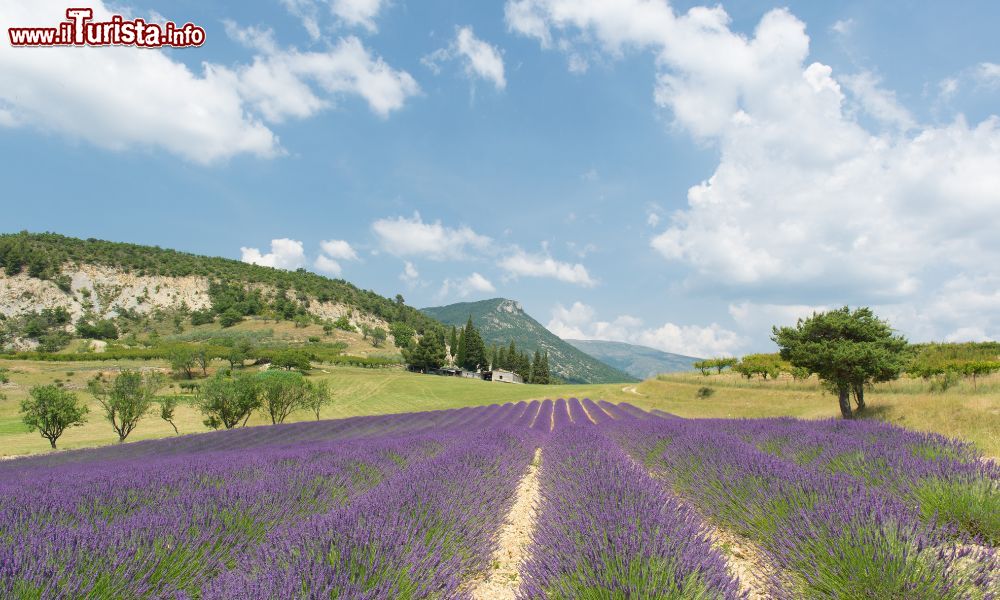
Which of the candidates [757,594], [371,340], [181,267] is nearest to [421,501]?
[757,594]

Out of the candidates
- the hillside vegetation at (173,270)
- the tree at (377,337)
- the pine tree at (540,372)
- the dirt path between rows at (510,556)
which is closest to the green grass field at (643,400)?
the dirt path between rows at (510,556)

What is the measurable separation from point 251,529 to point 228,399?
23.7 meters

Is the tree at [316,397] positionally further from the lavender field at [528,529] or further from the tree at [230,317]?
the tree at [230,317]

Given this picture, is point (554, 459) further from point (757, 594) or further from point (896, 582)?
point (896, 582)

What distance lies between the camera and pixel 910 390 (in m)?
21.0

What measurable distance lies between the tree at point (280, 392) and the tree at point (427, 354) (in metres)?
46.8

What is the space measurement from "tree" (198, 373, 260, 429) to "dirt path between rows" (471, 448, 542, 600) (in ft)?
73.8

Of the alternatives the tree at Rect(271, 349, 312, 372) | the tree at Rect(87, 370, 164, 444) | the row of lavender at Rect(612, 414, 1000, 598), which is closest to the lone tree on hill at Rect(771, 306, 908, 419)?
the row of lavender at Rect(612, 414, 1000, 598)

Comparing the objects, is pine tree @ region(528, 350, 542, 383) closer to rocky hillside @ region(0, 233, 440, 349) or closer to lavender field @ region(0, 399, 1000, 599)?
rocky hillside @ region(0, 233, 440, 349)

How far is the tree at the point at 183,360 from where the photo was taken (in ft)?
171

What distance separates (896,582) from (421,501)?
372cm

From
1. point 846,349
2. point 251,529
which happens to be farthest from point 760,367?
point 251,529

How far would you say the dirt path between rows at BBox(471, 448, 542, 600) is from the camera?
3.83 meters

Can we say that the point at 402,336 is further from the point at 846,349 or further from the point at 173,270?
the point at 846,349
